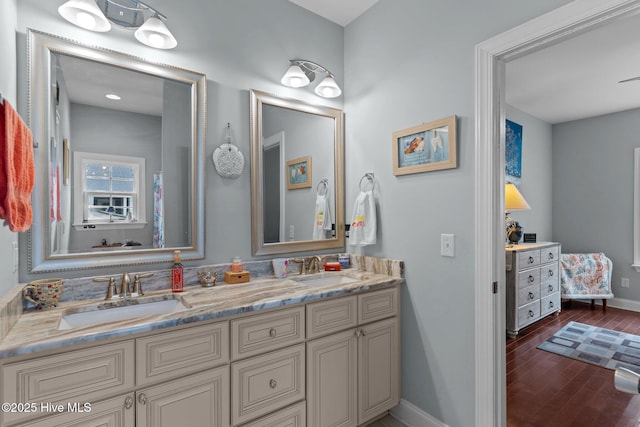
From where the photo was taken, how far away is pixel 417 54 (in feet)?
6.51

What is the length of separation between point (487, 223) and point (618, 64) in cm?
275

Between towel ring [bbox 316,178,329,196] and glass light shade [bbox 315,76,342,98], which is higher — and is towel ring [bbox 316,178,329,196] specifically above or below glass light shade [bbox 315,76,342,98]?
below

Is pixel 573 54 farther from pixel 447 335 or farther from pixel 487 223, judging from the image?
pixel 447 335

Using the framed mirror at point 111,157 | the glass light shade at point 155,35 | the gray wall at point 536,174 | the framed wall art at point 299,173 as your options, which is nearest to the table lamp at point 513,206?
the gray wall at point 536,174

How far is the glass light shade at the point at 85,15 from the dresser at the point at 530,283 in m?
3.65

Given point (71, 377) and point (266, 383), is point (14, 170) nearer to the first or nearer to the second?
point (71, 377)

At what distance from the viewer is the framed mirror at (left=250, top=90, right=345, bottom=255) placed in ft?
6.81

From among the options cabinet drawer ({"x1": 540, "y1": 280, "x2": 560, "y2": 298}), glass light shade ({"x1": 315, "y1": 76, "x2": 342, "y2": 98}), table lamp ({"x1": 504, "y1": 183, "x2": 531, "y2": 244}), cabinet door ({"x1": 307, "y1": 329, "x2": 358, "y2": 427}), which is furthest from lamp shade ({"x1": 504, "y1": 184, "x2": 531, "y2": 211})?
cabinet door ({"x1": 307, "y1": 329, "x2": 358, "y2": 427})

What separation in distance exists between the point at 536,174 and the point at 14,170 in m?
5.47

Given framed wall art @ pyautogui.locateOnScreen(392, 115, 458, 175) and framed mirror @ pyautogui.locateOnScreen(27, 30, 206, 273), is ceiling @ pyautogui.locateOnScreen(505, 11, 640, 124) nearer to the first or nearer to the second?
framed wall art @ pyautogui.locateOnScreen(392, 115, 458, 175)

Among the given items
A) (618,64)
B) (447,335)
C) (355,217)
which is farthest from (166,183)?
(618,64)

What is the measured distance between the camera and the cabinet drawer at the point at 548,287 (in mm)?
3731

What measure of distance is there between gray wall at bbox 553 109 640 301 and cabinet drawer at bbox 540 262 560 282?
120cm

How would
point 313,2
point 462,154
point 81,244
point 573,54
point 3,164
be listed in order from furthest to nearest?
point 573,54, point 313,2, point 462,154, point 81,244, point 3,164
